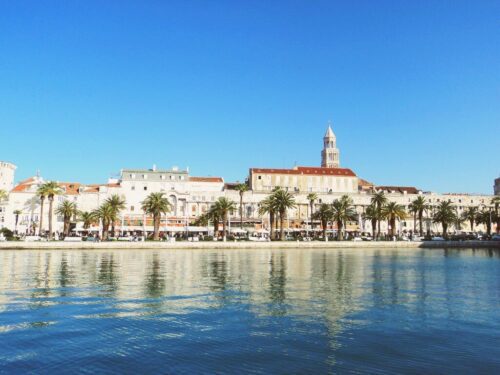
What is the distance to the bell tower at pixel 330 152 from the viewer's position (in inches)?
7180

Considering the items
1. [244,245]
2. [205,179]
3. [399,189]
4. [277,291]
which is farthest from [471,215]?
[277,291]

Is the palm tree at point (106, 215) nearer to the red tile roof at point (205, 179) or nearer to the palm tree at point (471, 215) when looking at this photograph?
the red tile roof at point (205, 179)

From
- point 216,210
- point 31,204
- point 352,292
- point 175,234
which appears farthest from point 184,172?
point 352,292

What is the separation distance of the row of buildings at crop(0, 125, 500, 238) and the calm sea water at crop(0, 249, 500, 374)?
7775 cm

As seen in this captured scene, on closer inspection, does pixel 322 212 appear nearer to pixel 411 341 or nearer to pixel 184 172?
pixel 184 172

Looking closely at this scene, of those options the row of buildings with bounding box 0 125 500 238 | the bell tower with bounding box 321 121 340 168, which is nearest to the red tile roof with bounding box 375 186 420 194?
the row of buildings with bounding box 0 125 500 238

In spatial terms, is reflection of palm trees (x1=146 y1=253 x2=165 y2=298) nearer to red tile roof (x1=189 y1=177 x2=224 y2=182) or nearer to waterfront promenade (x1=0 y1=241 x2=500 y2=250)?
waterfront promenade (x1=0 y1=241 x2=500 y2=250)

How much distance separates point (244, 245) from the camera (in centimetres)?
8775

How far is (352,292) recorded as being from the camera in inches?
1120

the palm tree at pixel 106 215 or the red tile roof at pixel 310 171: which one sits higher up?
the red tile roof at pixel 310 171

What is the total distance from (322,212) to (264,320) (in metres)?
86.1

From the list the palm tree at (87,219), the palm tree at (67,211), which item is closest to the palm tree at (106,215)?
the palm tree at (87,219)

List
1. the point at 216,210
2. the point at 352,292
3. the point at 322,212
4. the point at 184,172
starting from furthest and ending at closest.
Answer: the point at 184,172, the point at 322,212, the point at 216,210, the point at 352,292

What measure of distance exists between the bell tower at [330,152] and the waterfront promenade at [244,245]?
86.8 meters
